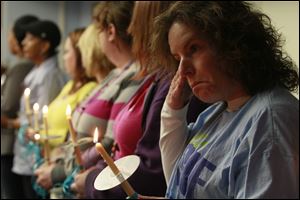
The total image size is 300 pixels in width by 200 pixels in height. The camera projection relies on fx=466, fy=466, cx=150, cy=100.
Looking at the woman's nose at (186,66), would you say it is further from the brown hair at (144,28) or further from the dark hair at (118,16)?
the dark hair at (118,16)

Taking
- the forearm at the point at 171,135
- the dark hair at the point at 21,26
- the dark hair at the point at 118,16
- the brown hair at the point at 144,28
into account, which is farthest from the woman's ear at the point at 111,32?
the dark hair at the point at 21,26

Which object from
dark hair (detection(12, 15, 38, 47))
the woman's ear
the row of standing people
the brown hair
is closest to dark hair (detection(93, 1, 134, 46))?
the woman's ear

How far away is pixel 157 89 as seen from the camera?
2.68 ft

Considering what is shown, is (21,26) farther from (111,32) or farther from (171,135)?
(171,135)

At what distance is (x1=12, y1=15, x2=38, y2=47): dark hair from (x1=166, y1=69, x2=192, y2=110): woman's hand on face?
1.41 m

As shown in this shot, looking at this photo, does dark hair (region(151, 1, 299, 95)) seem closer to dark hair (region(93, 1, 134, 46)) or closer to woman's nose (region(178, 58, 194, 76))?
woman's nose (region(178, 58, 194, 76))

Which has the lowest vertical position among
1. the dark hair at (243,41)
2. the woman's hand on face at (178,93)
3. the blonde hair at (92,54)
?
the blonde hair at (92,54)

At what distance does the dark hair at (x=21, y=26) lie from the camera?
1.99 metres

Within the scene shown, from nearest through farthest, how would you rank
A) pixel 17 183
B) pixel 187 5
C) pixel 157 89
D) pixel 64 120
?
1. pixel 187 5
2. pixel 157 89
3. pixel 64 120
4. pixel 17 183

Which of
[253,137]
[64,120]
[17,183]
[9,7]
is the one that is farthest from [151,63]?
[17,183]

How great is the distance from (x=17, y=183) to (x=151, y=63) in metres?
1.46

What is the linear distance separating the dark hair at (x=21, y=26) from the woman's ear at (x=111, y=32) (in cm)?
90

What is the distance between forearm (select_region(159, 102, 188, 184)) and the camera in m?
0.70

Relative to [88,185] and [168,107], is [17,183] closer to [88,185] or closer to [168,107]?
[88,185]
